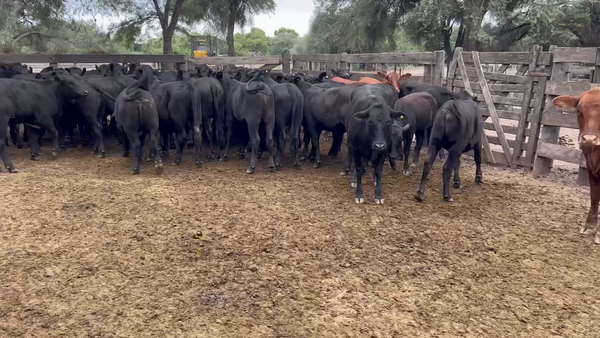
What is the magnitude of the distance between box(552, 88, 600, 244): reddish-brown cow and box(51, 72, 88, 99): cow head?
869 cm

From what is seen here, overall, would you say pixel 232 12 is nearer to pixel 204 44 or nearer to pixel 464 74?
pixel 204 44

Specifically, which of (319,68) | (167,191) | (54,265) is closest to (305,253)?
(54,265)

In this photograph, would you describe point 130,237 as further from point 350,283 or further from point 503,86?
point 503,86

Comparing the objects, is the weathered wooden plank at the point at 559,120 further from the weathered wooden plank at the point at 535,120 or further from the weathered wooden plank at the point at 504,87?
the weathered wooden plank at the point at 504,87

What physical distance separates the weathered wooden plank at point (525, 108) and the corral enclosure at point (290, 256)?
164mm

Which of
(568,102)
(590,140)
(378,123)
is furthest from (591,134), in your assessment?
(378,123)

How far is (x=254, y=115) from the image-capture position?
8.09 m

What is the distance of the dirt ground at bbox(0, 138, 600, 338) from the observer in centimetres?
358

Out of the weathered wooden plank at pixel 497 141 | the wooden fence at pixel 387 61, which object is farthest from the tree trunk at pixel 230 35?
the weathered wooden plank at pixel 497 141

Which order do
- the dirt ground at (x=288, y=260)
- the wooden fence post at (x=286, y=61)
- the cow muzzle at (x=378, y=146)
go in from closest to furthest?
the dirt ground at (x=288, y=260)
the cow muzzle at (x=378, y=146)
the wooden fence post at (x=286, y=61)

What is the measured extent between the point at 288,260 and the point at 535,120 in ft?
20.1

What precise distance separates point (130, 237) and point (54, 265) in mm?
889

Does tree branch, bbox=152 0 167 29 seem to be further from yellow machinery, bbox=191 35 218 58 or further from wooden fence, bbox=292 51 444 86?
wooden fence, bbox=292 51 444 86

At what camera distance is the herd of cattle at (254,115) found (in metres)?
6.52
